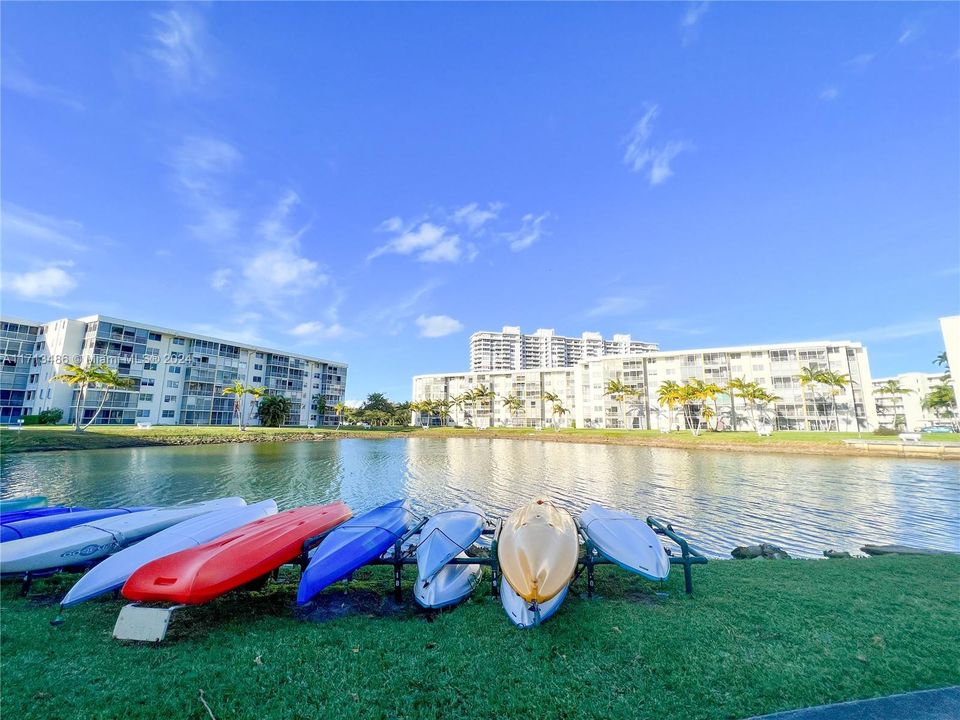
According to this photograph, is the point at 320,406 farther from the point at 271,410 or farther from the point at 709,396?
the point at 709,396

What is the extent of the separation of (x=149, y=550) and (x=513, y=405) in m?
94.3

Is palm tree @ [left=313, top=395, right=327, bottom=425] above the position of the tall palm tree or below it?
below

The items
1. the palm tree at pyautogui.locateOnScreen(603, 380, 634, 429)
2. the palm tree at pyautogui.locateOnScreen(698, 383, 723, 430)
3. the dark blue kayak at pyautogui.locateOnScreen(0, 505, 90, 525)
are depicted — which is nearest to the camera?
the dark blue kayak at pyautogui.locateOnScreen(0, 505, 90, 525)

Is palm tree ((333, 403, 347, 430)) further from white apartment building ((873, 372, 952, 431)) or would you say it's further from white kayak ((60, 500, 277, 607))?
white apartment building ((873, 372, 952, 431))

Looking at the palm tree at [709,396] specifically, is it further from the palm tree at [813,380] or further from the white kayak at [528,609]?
the white kayak at [528,609]

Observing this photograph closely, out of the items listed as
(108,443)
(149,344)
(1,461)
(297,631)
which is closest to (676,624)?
(297,631)

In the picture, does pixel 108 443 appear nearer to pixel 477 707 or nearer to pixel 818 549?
pixel 477 707

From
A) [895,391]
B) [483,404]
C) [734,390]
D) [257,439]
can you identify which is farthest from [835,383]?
[257,439]

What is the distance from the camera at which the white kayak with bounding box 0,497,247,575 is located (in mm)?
6277

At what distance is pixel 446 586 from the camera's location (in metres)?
5.89

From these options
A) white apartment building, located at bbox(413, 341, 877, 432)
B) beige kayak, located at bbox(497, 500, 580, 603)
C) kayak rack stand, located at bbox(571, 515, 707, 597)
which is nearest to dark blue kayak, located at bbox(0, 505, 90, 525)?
beige kayak, located at bbox(497, 500, 580, 603)

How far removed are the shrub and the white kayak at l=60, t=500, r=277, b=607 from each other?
60.0 meters

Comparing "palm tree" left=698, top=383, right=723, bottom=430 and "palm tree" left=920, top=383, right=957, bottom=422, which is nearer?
"palm tree" left=698, top=383, right=723, bottom=430

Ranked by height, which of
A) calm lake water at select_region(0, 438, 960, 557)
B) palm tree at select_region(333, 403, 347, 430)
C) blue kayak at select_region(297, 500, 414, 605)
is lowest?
calm lake water at select_region(0, 438, 960, 557)
